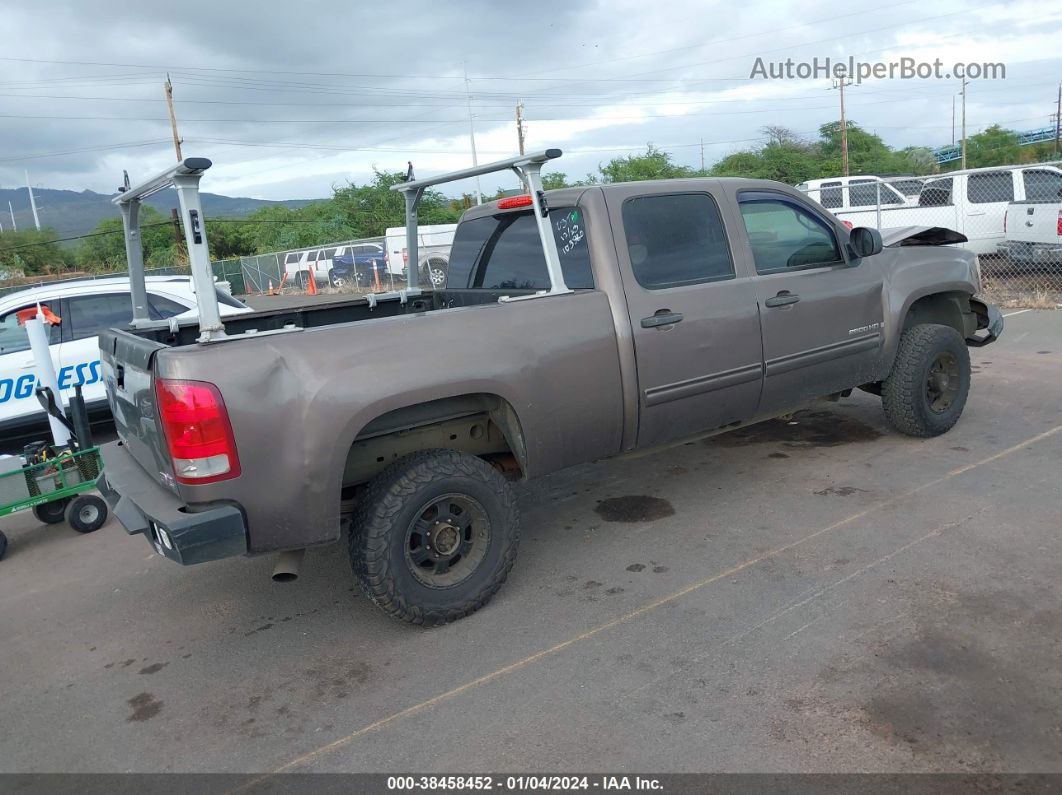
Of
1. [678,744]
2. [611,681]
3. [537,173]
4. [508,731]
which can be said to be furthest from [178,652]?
[537,173]

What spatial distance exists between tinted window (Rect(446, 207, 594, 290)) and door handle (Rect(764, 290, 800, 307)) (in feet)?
3.83

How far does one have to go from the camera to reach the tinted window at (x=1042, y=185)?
513 inches

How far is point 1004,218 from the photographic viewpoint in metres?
13.2

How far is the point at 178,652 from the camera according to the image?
382cm

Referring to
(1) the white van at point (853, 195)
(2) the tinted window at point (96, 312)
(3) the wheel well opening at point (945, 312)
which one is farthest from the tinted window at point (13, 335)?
(1) the white van at point (853, 195)

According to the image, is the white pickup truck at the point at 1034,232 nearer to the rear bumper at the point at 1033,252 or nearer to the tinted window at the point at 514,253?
Result: the rear bumper at the point at 1033,252

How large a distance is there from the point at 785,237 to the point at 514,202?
1692 millimetres

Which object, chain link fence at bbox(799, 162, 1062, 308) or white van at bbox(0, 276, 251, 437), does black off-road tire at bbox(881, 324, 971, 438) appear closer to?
white van at bbox(0, 276, 251, 437)

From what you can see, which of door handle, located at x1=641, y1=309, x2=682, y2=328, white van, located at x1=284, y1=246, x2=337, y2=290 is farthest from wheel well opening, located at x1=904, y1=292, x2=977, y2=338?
white van, located at x1=284, y1=246, x2=337, y2=290

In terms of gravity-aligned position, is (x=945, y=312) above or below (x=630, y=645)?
above

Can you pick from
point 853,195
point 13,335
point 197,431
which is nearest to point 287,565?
point 197,431

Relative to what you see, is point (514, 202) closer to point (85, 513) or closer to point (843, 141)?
point (85, 513)

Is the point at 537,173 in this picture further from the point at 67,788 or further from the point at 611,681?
the point at 67,788

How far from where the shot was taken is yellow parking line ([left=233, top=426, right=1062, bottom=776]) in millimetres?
2971
